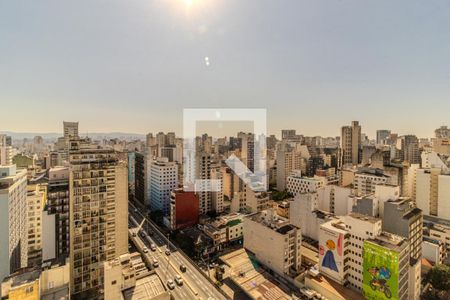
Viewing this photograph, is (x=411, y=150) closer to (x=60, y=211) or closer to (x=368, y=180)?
(x=368, y=180)

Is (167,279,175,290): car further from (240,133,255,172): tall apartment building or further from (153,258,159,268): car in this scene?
(240,133,255,172): tall apartment building

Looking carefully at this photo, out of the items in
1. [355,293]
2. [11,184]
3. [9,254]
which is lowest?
[355,293]

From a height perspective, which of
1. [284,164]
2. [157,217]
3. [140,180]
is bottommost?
[157,217]

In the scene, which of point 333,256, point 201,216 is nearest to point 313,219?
point 333,256

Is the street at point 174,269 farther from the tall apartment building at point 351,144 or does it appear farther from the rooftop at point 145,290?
the tall apartment building at point 351,144

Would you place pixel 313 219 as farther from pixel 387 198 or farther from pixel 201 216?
pixel 201 216

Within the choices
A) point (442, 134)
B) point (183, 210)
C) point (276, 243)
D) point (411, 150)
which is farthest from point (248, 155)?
point (442, 134)
